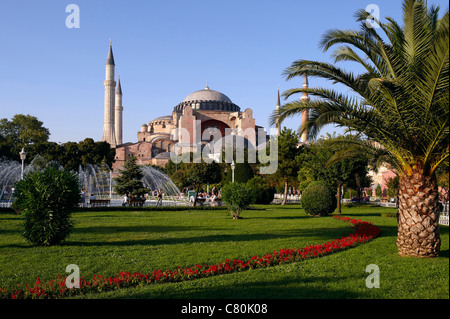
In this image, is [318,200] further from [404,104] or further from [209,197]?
[209,197]

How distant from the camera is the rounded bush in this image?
15.7 metres

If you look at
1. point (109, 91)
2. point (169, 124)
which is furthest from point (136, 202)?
point (169, 124)

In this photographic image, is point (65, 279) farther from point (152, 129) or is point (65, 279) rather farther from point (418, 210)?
point (152, 129)

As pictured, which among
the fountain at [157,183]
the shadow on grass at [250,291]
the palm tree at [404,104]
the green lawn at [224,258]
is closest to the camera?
the shadow on grass at [250,291]

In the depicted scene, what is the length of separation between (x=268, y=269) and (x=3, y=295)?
358cm

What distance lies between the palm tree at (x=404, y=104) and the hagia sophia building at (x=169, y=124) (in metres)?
48.6

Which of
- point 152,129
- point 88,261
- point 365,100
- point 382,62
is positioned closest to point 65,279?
point 88,261

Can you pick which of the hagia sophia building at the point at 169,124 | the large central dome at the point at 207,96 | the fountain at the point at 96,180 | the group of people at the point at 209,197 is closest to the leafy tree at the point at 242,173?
the group of people at the point at 209,197

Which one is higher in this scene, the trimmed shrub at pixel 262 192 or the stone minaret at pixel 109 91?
the stone minaret at pixel 109 91

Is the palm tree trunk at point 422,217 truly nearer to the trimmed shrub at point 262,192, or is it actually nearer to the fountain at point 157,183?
the trimmed shrub at point 262,192

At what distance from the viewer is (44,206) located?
791 centimetres

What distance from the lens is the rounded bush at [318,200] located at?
15.7m

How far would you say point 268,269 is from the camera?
607 centimetres

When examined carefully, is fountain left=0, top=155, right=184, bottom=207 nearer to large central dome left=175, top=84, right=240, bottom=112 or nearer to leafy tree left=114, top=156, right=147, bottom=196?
leafy tree left=114, top=156, right=147, bottom=196
